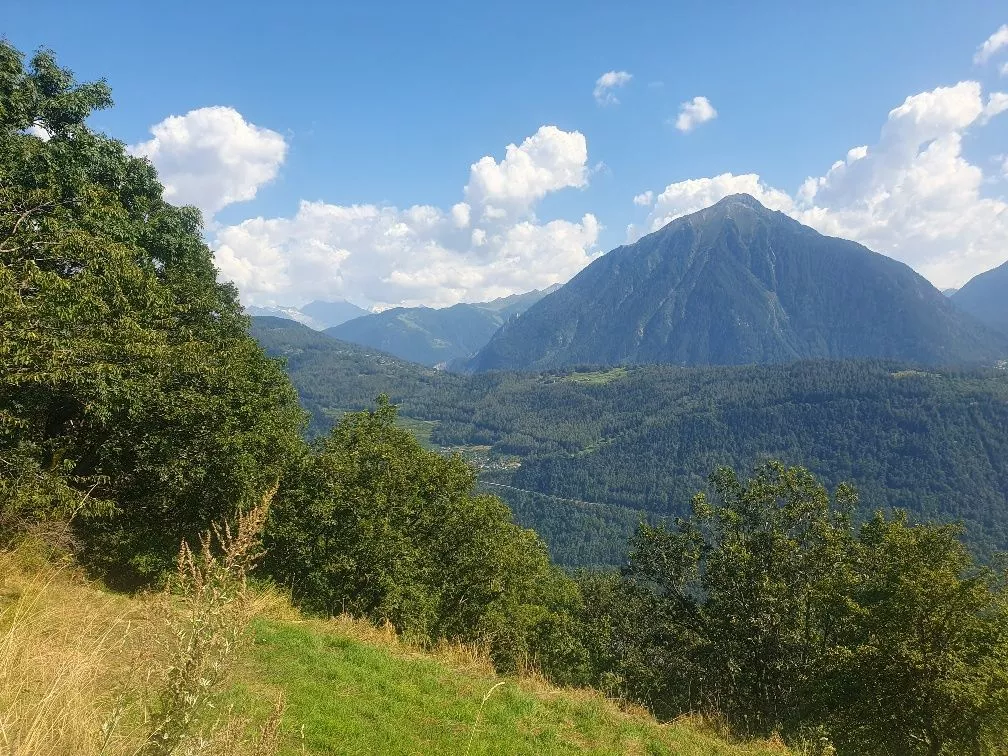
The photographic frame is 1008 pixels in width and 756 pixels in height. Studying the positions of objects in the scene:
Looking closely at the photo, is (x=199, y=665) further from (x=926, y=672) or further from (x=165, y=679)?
(x=926, y=672)

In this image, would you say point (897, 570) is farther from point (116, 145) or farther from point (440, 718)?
point (116, 145)

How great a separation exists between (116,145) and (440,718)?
30.4 metres

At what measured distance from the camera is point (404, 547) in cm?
2277

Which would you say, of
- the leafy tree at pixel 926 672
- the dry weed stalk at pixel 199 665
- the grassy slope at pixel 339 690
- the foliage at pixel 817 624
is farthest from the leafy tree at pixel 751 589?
the dry weed stalk at pixel 199 665

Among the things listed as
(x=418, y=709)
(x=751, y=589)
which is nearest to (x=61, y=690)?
(x=418, y=709)

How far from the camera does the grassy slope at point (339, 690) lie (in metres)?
5.77

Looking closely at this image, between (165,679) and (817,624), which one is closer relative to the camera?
(165,679)

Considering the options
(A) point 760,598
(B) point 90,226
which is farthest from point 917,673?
(B) point 90,226

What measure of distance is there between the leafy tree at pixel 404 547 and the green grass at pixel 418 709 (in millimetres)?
4288

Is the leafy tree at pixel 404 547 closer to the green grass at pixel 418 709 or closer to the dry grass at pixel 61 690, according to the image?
the green grass at pixel 418 709

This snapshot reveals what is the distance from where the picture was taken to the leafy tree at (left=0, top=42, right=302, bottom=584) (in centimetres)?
1151

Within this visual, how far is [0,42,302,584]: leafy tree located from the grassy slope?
2.40m

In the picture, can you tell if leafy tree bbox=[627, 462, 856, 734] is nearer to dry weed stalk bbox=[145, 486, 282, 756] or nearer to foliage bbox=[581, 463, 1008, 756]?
foliage bbox=[581, 463, 1008, 756]

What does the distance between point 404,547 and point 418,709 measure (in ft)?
39.9
